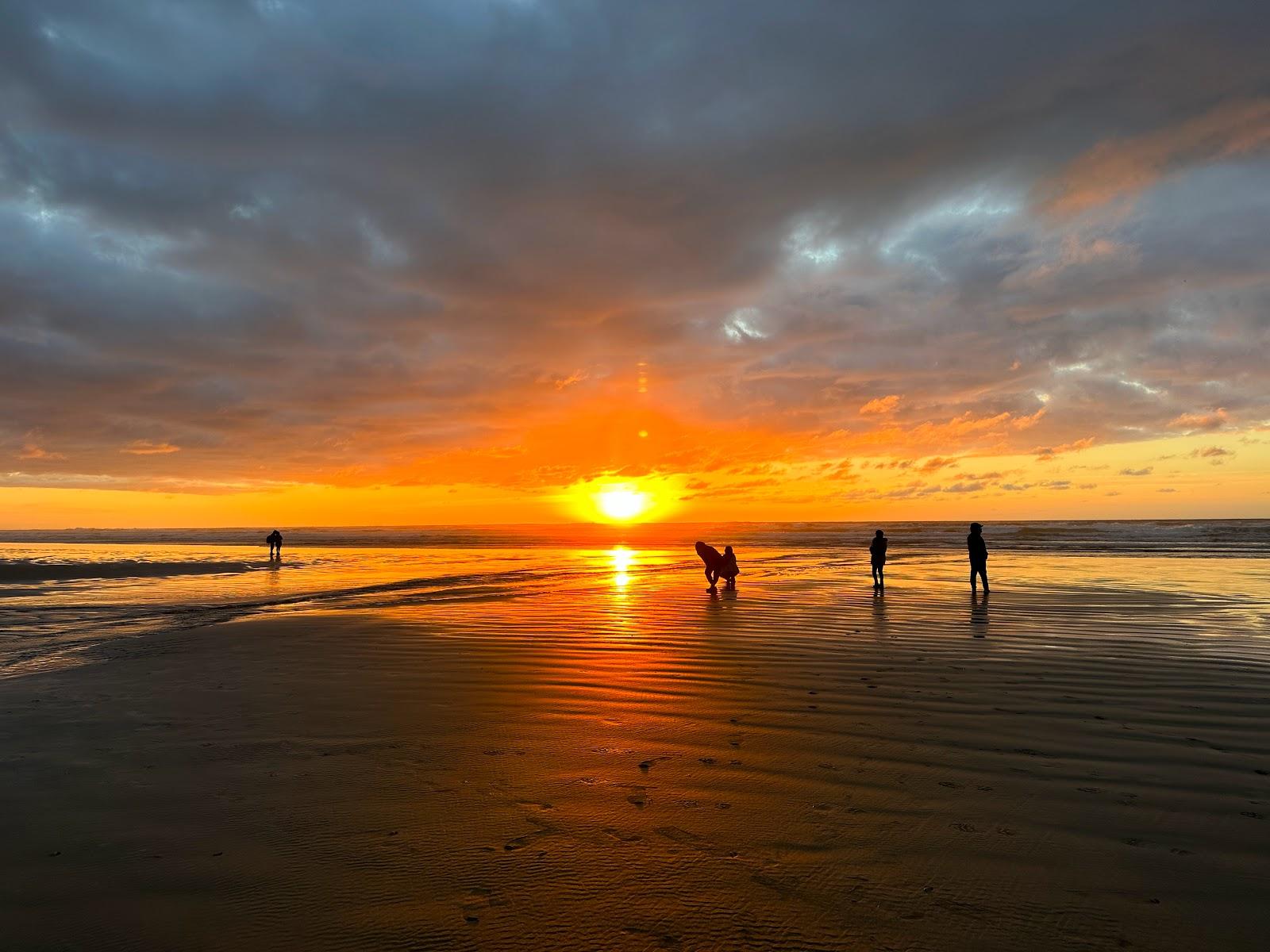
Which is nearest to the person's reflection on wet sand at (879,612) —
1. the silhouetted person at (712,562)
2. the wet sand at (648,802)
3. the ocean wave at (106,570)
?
the wet sand at (648,802)

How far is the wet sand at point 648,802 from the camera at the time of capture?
11.2ft

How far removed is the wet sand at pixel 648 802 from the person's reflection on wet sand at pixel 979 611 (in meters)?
2.26

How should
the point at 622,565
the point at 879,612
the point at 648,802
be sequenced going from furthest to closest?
the point at 622,565
the point at 879,612
the point at 648,802

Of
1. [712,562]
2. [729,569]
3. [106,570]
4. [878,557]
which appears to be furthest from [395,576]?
[878,557]

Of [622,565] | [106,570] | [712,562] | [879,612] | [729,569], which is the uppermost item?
[712,562]

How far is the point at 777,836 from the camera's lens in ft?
13.8

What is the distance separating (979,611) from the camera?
1474 centimetres

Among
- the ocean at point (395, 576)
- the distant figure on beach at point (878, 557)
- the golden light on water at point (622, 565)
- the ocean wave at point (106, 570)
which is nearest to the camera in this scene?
the ocean at point (395, 576)

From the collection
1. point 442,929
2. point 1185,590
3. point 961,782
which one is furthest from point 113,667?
point 1185,590

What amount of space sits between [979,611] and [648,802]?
1222 cm

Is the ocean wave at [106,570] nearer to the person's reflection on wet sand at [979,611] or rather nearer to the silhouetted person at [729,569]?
the silhouetted person at [729,569]

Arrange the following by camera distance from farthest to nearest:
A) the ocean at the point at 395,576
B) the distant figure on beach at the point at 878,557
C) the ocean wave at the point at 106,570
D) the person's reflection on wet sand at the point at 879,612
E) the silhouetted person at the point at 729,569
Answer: the ocean wave at the point at 106,570 → the silhouetted person at the point at 729,569 → the distant figure on beach at the point at 878,557 → the ocean at the point at 395,576 → the person's reflection on wet sand at the point at 879,612

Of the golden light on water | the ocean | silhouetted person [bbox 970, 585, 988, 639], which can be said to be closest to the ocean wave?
the ocean

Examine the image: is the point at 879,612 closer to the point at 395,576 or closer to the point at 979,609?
the point at 979,609
